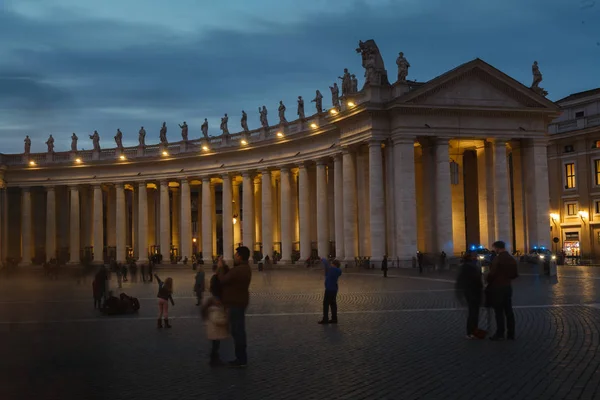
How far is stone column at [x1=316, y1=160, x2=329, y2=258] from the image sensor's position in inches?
2790

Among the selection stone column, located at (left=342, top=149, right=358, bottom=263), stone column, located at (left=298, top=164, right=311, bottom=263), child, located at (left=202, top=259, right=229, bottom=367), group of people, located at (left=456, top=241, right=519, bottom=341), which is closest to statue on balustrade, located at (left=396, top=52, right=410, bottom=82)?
stone column, located at (left=342, top=149, right=358, bottom=263)

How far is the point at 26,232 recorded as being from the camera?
94.8m

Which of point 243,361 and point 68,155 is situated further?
point 68,155

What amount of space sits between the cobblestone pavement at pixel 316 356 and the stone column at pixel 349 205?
35.7m

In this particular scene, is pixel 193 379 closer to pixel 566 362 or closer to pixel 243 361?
pixel 243 361

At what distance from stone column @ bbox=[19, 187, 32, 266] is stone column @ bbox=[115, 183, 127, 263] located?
11874 millimetres

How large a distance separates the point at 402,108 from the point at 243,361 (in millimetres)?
46377

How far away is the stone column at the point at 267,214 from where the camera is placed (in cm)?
8012

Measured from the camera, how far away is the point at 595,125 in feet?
252

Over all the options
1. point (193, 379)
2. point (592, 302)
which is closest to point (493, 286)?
point (193, 379)

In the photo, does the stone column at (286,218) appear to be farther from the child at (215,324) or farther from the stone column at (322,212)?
the child at (215,324)

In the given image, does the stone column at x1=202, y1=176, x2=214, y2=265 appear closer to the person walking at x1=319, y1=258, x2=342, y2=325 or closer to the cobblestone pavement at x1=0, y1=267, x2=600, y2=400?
the cobblestone pavement at x1=0, y1=267, x2=600, y2=400

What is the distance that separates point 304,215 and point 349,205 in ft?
30.5

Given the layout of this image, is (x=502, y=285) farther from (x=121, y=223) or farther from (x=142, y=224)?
(x=121, y=223)
